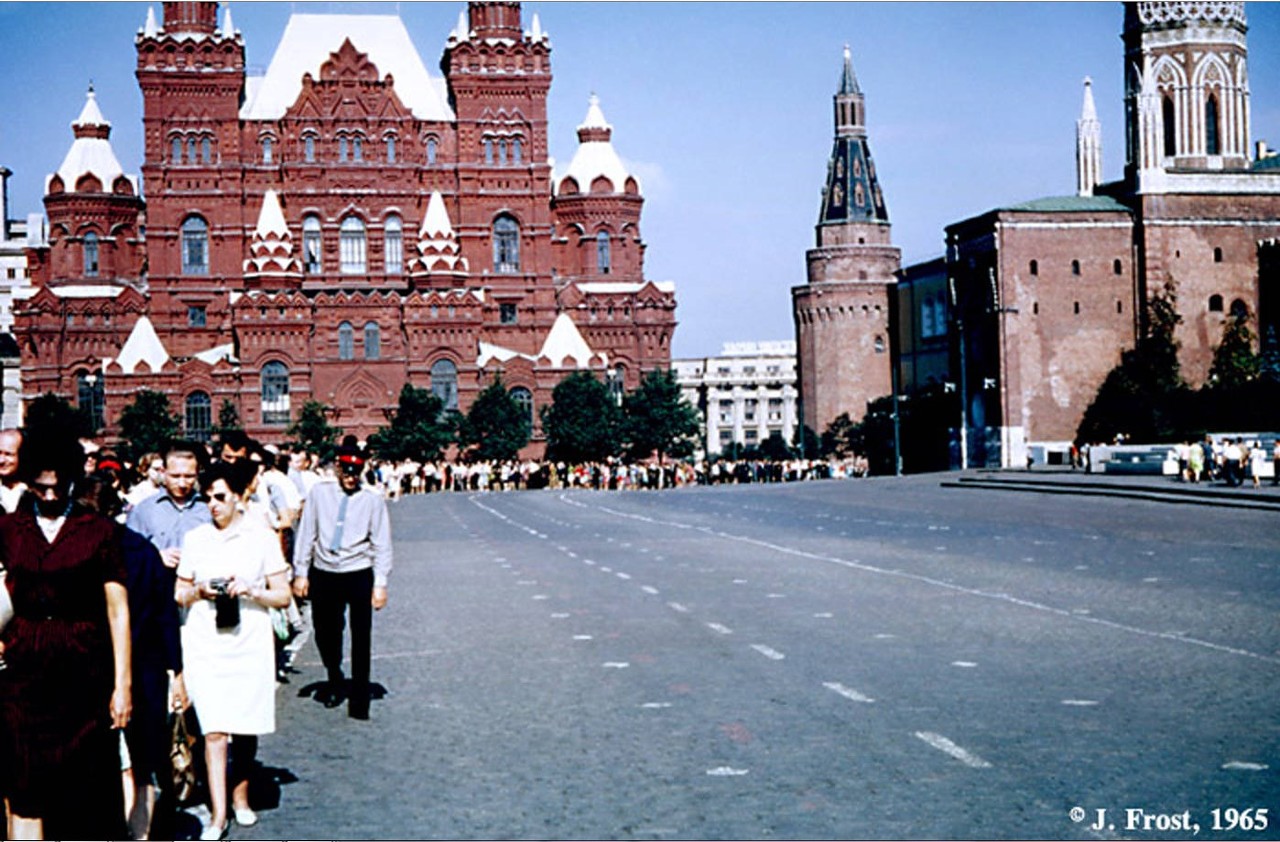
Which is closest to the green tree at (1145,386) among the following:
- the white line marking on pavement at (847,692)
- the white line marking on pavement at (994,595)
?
the white line marking on pavement at (994,595)

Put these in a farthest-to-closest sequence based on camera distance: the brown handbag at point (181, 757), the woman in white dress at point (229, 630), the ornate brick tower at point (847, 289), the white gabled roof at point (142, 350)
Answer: the ornate brick tower at point (847, 289)
the white gabled roof at point (142, 350)
the brown handbag at point (181, 757)
the woman in white dress at point (229, 630)

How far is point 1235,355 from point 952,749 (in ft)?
251

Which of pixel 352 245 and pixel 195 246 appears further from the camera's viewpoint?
pixel 352 245

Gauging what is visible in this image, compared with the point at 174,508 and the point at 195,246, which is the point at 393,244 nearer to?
the point at 195,246

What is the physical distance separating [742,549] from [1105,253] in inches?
2462

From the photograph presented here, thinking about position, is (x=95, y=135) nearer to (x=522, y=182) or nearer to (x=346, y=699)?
(x=522, y=182)

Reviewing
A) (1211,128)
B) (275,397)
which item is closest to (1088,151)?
(1211,128)

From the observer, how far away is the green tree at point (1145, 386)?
79.7 metres

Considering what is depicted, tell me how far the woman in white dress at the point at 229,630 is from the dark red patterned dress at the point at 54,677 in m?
1.77

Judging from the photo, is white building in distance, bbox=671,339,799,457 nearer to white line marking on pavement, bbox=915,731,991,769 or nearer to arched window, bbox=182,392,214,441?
arched window, bbox=182,392,214,441

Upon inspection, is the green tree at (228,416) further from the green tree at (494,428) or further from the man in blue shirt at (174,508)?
the man in blue shirt at (174,508)

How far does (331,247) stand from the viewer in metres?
105

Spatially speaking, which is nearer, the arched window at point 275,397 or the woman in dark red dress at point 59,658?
the woman in dark red dress at point 59,658

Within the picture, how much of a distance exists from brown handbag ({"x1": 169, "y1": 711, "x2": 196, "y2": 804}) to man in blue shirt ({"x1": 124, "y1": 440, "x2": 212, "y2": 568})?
4.70 feet
